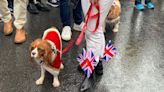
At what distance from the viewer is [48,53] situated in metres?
2.55

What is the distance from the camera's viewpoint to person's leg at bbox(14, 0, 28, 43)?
11.7ft

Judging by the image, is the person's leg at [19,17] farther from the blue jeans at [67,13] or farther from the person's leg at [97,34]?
the person's leg at [97,34]

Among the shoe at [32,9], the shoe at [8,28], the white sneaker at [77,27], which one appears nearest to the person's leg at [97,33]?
the white sneaker at [77,27]

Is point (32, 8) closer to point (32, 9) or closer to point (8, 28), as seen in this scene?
point (32, 9)

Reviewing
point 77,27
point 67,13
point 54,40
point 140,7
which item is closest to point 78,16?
point 77,27

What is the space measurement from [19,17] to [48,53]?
1275 millimetres

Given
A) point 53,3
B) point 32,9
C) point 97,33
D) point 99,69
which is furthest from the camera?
point 53,3

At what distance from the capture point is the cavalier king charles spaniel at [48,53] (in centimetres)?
249

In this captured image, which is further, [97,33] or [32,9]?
[32,9]

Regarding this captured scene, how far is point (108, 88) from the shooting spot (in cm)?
288

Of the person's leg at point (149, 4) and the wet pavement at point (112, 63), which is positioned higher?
the person's leg at point (149, 4)

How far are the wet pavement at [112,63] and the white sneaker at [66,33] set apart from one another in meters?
0.18

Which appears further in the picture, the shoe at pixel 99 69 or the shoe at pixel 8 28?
the shoe at pixel 8 28

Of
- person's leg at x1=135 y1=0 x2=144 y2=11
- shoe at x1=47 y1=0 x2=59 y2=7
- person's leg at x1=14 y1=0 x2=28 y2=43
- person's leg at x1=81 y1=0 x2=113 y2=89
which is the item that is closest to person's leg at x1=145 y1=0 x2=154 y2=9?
person's leg at x1=135 y1=0 x2=144 y2=11
